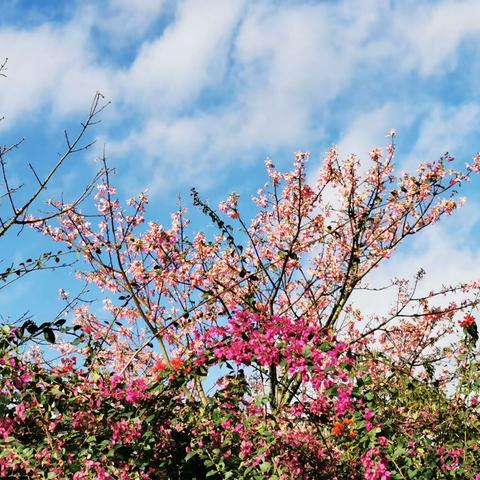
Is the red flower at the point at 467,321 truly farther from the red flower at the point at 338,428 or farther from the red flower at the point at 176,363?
the red flower at the point at 176,363

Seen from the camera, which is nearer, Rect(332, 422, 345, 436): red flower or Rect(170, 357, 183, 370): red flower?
Rect(332, 422, 345, 436): red flower

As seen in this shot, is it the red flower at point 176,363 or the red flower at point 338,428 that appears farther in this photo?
the red flower at point 176,363

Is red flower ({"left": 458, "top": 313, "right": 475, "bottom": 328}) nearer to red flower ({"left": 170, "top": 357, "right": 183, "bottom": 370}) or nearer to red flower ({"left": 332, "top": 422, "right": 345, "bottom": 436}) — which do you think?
red flower ({"left": 332, "top": 422, "right": 345, "bottom": 436})

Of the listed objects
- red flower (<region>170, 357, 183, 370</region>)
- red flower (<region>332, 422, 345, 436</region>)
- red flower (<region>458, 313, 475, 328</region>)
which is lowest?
red flower (<region>332, 422, 345, 436</region>)

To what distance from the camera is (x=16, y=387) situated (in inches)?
187

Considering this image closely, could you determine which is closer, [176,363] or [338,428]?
[338,428]

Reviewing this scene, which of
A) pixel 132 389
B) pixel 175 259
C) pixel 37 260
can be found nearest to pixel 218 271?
pixel 175 259

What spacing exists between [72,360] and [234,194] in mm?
5032

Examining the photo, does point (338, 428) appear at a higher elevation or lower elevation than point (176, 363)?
lower

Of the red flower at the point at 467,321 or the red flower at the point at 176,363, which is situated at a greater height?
the red flower at the point at 467,321

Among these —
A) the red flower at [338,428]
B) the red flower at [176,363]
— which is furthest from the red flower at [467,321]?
the red flower at [176,363]

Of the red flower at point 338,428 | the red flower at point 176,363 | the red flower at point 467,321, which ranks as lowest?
the red flower at point 338,428

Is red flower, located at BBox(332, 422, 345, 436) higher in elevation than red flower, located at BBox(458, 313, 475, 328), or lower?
lower

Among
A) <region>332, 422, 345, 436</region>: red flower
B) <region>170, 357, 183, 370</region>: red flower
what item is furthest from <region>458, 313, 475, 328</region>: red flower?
<region>170, 357, 183, 370</region>: red flower
